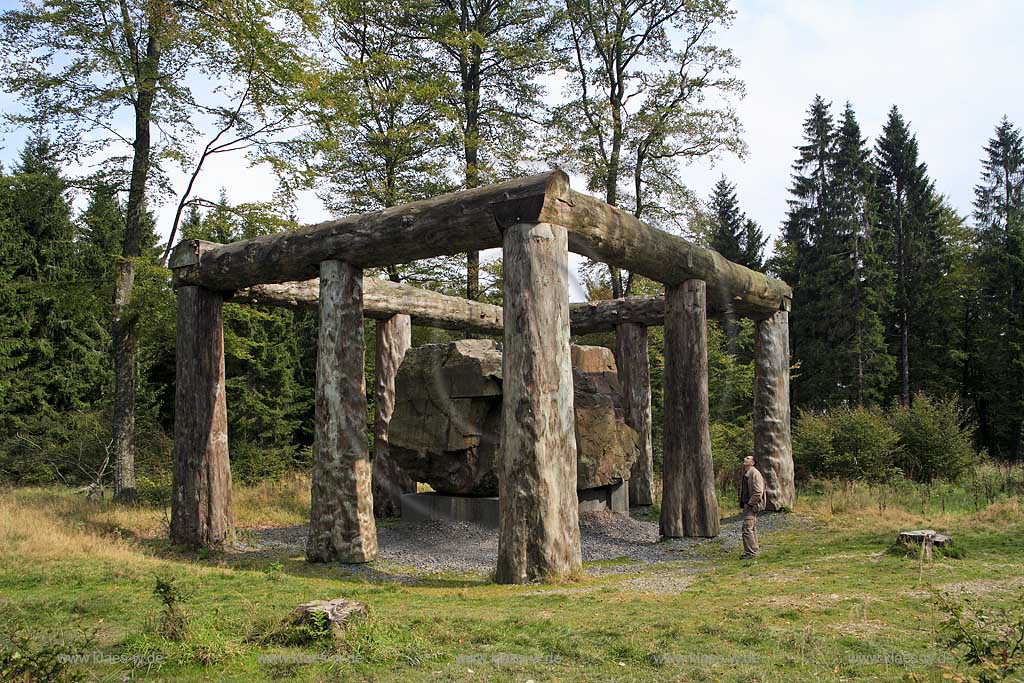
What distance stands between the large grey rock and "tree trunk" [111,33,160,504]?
15.9ft

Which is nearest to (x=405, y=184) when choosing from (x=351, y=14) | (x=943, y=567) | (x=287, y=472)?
(x=351, y=14)

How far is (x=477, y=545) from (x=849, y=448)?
9.59m

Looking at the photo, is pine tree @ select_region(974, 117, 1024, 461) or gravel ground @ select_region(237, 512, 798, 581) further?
pine tree @ select_region(974, 117, 1024, 461)

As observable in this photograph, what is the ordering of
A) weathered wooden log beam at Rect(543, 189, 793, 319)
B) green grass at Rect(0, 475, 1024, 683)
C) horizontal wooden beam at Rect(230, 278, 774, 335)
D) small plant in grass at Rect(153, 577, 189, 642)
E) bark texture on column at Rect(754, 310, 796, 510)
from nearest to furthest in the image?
green grass at Rect(0, 475, 1024, 683) < small plant in grass at Rect(153, 577, 189, 642) < weathered wooden log beam at Rect(543, 189, 793, 319) < horizontal wooden beam at Rect(230, 278, 774, 335) < bark texture on column at Rect(754, 310, 796, 510)

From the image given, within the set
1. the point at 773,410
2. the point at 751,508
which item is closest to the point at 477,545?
the point at 751,508

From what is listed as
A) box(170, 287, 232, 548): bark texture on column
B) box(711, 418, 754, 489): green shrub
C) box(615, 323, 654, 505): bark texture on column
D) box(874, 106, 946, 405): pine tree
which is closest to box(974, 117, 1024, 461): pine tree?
box(874, 106, 946, 405): pine tree

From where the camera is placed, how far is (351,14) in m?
19.4

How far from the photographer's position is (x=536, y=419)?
7875 mm

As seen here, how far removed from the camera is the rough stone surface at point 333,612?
513cm

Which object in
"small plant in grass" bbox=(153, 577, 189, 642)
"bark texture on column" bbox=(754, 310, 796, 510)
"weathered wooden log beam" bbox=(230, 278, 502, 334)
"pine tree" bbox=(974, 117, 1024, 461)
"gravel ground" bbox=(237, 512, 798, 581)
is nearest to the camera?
"small plant in grass" bbox=(153, 577, 189, 642)

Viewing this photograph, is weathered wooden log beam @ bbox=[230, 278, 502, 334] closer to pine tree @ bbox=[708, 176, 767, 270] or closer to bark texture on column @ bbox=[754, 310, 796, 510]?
bark texture on column @ bbox=[754, 310, 796, 510]

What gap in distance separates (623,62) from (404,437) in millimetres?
12351

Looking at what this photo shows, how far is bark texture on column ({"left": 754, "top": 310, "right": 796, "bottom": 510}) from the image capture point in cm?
1366

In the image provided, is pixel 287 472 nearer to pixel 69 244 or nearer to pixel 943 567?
pixel 69 244
